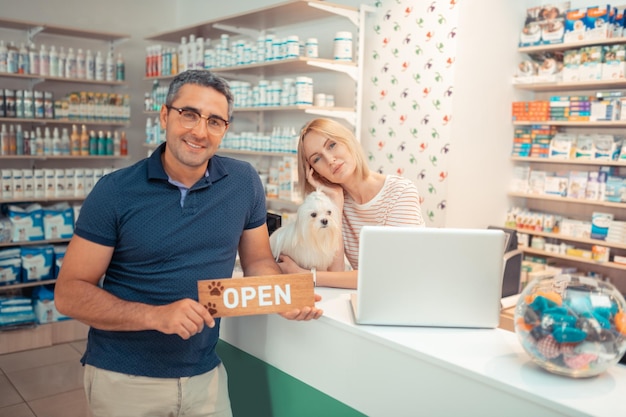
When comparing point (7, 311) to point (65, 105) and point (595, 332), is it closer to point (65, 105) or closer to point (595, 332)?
point (65, 105)

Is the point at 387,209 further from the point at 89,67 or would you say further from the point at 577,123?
the point at 89,67

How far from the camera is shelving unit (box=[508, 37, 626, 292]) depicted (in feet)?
13.1

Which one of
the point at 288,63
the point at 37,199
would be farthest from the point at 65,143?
the point at 288,63

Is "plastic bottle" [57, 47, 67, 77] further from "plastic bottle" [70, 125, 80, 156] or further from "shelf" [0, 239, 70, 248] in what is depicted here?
"shelf" [0, 239, 70, 248]

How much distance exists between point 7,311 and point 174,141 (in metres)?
3.77

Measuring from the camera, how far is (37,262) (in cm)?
501

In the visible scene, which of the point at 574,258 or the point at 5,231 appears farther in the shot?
the point at 5,231

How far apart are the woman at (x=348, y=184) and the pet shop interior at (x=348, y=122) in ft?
0.96

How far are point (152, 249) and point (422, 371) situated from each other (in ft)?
2.80

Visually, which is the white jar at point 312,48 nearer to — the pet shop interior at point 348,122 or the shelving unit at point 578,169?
the pet shop interior at point 348,122

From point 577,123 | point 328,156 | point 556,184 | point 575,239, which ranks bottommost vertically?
point 575,239

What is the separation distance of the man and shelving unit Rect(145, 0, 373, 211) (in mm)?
2381

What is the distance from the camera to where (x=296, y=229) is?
6.97ft

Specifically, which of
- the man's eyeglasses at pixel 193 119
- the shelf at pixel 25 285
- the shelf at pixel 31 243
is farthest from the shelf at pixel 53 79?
the man's eyeglasses at pixel 193 119
